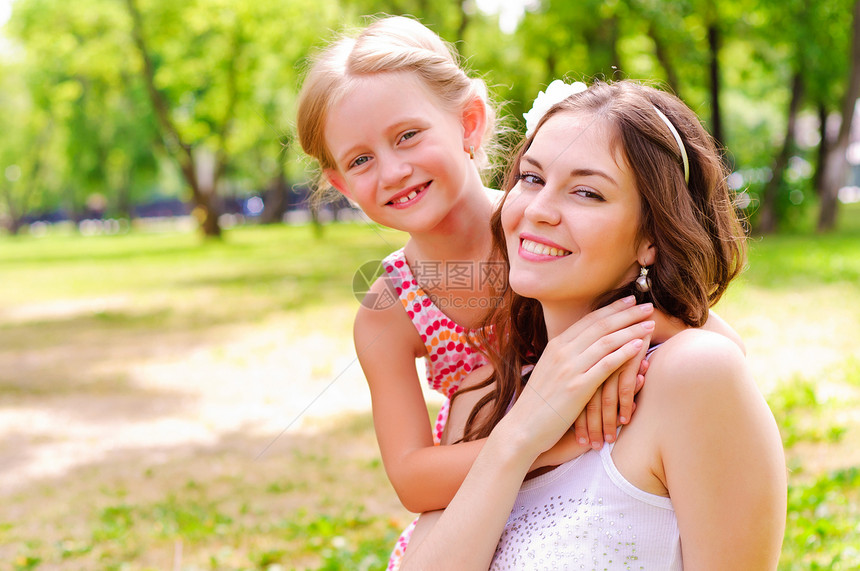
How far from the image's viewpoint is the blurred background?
15.0ft

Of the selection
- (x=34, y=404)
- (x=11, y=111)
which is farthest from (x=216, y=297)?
(x=11, y=111)

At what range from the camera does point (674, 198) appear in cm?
173

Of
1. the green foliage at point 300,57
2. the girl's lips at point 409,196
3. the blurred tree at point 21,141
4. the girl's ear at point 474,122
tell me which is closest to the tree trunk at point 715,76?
the green foliage at point 300,57

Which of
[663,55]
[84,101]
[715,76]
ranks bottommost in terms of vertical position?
[84,101]

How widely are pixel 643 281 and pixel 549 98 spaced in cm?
55

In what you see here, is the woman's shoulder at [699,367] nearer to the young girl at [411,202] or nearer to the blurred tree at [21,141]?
the young girl at [411,202]

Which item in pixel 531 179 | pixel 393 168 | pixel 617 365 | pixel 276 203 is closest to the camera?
pixel 617 365

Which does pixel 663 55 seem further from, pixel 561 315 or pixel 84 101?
pixel 84 101

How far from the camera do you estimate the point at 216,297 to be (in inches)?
542

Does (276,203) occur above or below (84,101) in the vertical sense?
below

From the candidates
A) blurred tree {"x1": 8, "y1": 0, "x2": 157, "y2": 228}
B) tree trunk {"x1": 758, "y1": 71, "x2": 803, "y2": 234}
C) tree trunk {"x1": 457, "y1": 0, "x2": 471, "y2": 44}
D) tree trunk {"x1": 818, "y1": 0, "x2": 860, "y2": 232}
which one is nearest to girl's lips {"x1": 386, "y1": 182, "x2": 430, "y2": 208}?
tree trunk {"x1": 818, "y1": 0, "x2": 860, "y2": 232}

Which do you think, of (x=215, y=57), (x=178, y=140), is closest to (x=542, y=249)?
(x=178, y=140)

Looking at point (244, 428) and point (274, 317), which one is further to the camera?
point (274, 317)

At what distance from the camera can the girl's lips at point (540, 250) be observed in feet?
5.79
